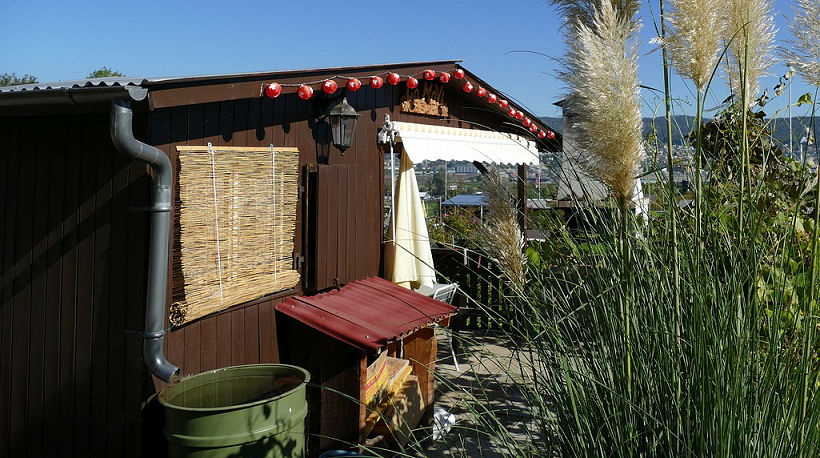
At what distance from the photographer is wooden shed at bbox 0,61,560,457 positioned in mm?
3578

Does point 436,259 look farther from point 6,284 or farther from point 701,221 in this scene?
point 701,221

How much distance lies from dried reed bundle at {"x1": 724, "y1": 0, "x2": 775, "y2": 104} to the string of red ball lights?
248cm

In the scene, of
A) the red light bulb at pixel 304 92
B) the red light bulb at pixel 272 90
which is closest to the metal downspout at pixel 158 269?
the red light bulb at pixel 272 90

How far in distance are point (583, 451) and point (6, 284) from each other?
3698 mm

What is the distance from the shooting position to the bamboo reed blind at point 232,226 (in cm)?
376

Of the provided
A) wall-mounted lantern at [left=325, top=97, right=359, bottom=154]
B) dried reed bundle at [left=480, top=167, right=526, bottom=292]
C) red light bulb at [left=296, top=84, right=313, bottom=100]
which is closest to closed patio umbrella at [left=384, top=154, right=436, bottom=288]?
wall-mounted lantern at [left=325, top=97, right=359, bottom=154]

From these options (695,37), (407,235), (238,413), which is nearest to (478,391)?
(238,413)

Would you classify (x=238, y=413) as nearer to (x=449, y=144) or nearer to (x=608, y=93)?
(x=608, y=93)

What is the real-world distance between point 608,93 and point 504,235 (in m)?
0.78

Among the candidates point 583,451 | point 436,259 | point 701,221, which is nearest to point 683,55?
point 701,221

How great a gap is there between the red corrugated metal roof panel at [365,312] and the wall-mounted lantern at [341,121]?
46.3 inches

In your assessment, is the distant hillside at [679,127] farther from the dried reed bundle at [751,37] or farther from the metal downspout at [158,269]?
the metal downspout at [158,269]

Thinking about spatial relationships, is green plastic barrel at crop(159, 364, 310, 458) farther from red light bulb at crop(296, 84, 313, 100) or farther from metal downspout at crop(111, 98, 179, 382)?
red light bulb at crop(296, 84, 313, 100)

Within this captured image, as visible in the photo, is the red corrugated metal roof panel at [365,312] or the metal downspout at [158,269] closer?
the metal downspout at [158,269]
